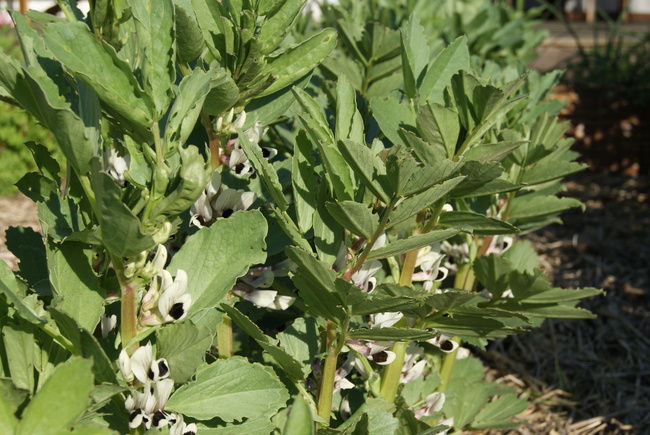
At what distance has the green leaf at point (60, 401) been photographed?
0.80m

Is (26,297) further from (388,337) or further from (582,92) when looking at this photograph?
(582,92)

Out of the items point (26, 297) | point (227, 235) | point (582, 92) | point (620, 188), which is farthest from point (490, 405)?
point (582, 92)

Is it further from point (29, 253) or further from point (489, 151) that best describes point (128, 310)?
point (489, 151)

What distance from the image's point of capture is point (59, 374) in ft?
2.64

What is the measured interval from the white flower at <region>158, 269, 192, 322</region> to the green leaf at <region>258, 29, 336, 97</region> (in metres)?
0.40

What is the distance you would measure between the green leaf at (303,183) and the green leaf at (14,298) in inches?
16.1

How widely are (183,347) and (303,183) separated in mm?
317

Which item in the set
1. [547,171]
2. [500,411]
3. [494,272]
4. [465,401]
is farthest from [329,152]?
[500,411]

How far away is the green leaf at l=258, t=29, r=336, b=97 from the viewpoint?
4.09 feet

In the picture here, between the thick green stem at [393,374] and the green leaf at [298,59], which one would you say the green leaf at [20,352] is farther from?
the thick green stem at [393,374]

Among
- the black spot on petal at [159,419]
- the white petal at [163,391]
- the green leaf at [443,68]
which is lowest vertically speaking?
the black spot on petal at [159,419]

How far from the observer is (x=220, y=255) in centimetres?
113

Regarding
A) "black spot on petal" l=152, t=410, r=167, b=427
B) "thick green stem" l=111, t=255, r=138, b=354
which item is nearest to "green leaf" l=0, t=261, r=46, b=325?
"thick green stem" l=111, t=255, r=138, b=354

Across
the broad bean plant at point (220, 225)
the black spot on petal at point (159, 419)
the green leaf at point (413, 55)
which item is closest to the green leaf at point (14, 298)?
the broad bean plant at point (220, 225)
